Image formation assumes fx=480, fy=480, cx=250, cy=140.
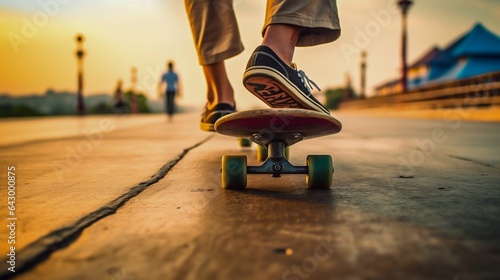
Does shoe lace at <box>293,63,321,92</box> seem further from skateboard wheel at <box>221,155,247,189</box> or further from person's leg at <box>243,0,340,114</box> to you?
skateboard wheel at <box>221,155,247,189</box>

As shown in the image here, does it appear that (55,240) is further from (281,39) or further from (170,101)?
(170,101)

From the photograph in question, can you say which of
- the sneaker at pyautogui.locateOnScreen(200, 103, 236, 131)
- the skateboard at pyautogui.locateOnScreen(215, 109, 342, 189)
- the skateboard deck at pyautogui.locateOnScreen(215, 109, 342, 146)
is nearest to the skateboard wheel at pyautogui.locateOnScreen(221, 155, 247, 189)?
the skateboard at pyautogui.locateOnScreen(215, 109, 342, 189)

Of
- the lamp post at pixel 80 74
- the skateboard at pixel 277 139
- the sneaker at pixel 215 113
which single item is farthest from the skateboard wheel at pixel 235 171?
the lamp post at pixel 80 74

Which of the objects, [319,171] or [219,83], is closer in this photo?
[319,171]

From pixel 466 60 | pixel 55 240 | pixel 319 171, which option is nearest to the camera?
pixel 55 240

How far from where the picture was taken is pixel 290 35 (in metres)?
2.10

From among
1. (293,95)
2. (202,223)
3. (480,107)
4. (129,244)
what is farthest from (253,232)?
(480,107)

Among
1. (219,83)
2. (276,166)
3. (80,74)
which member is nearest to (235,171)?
(276,166)

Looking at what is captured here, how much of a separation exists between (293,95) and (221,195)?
55cm

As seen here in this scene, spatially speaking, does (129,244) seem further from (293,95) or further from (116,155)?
(116,155)

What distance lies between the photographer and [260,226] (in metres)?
1.14

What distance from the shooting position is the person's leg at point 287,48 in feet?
6.18

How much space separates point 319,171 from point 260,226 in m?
0.58

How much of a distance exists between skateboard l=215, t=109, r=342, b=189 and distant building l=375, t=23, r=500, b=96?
119ft
